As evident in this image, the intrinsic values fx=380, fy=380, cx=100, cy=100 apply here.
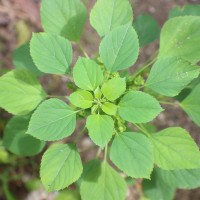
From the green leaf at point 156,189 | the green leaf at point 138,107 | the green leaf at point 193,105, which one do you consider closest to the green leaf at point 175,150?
the green leaf at point 193,105

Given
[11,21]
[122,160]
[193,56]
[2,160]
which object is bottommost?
[2,160]

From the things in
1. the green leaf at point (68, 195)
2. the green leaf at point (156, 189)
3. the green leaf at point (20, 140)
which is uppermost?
the green leaf at point (20, 140)

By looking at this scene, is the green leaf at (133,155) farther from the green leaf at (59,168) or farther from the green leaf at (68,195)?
the green leaf at (68,195)

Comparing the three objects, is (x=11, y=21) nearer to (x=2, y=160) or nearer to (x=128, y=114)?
(x=2, y=160)

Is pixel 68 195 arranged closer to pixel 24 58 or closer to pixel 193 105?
pixel 24 58

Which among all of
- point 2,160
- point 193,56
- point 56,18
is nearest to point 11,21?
point 2,160

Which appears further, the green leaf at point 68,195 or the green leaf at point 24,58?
Result: the green leaf at point 68,195
